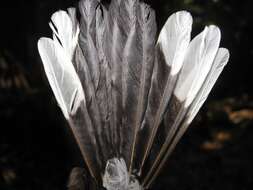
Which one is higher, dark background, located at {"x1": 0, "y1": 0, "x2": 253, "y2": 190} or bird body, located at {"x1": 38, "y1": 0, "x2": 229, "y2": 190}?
bird body, located at {"x1": 38, "y1": 0, "x2": 229, "y2": 190}

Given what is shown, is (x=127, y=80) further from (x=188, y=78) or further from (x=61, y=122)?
(x=61, y=122)

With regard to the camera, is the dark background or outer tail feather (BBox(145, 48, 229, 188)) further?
the dark background

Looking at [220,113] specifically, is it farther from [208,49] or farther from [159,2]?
[208,49]

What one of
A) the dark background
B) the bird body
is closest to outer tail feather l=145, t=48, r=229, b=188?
the bird body

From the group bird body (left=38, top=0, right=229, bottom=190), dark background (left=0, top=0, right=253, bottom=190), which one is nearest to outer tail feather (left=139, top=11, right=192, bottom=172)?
bird body (left=38, top=0, right=229, bottom=190)

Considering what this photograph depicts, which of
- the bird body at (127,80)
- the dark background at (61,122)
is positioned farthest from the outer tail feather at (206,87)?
the dark background at (61,122)

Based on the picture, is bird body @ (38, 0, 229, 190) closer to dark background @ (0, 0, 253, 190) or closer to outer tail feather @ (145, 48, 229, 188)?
outer tail feather @ (145, 48, 229, 188)

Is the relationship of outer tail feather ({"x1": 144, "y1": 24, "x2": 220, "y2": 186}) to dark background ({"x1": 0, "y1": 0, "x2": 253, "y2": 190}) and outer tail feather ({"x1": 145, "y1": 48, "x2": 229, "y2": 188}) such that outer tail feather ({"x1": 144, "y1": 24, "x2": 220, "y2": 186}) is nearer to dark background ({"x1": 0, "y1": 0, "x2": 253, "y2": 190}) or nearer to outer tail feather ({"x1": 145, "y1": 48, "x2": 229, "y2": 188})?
outer tail feather ({"x1": 145, "y1": 48, "x2": 229, "y2": 188})
